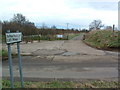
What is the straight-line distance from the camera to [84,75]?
752 cm

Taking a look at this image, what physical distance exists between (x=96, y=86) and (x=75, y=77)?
6.09 ft

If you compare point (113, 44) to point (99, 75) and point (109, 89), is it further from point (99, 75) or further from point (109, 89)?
point (109, 89)

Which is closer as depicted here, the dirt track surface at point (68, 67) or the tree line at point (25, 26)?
the dirt track surface at point (68, 67)

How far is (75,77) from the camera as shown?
23.5 feet

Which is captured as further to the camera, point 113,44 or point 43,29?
point 43,29

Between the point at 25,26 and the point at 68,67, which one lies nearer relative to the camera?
the point at 68,67

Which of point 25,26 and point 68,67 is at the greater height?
point 25,26

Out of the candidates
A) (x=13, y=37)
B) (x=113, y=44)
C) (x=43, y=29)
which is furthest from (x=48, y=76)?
(x=43, y=29)

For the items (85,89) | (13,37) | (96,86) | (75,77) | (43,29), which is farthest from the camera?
(43,29)

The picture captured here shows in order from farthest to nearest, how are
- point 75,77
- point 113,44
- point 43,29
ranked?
point 43,29 → point 113,44 → point 75,77

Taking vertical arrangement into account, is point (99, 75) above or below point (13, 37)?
below

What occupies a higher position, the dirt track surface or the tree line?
the tree line

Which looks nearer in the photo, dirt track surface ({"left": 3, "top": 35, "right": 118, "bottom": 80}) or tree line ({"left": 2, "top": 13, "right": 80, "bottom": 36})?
dirt track surface ({"left": 3, "top": 35, "right": 118, "bottom": 80})

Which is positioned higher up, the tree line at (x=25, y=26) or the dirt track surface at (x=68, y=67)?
the tree line at (x=25, y=26)
